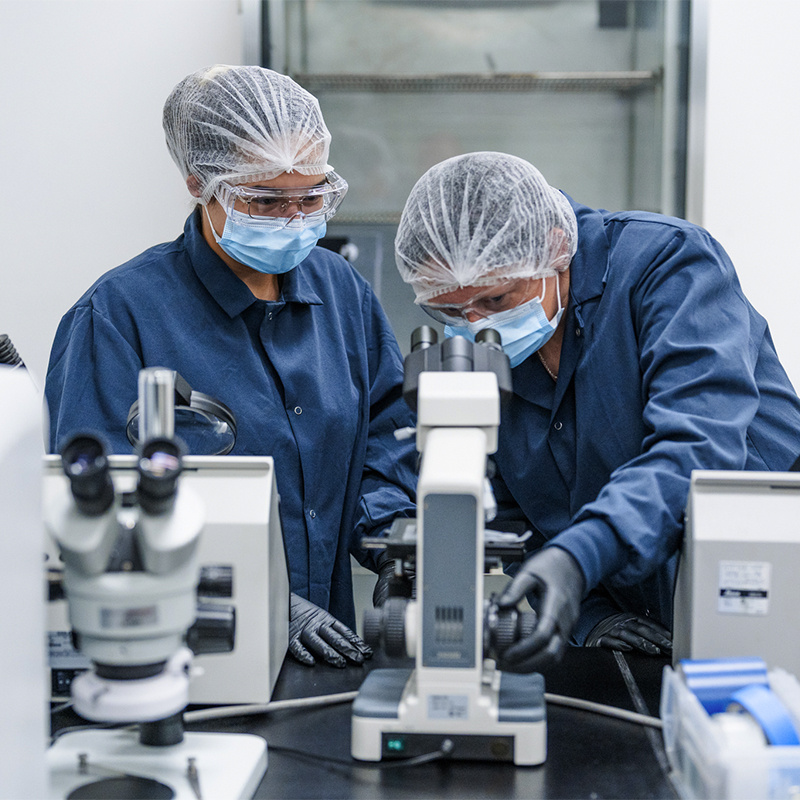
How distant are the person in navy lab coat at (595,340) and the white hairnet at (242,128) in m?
0.24

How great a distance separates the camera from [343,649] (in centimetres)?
127

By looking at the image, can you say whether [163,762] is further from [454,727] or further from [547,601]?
[547,601]

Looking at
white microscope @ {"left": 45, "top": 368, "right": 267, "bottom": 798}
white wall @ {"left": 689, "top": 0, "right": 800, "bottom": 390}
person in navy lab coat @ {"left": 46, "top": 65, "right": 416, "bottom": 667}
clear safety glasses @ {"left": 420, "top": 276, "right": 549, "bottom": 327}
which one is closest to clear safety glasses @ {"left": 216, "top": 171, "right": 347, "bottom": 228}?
person in navy lab coat @ {"left": 46, "top": 65, "right": 416, "bottom": 667}

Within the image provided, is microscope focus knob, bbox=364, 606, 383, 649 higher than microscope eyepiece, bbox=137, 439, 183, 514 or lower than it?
lower

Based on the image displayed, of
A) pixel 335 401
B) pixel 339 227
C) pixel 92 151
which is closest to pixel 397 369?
pixel 335 401

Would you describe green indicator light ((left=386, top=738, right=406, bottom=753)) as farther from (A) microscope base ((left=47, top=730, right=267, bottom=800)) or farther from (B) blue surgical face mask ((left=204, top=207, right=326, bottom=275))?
(B) blue surgical face mask ((left=204, top=207, right=326, bottom=275))

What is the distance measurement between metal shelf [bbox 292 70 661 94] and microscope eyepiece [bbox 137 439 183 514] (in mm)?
2144

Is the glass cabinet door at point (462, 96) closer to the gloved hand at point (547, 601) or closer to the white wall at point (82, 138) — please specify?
the white wall at point (82, 138)

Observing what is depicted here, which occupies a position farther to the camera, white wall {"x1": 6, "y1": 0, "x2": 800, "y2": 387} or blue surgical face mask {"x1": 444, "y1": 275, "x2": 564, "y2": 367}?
white wall {"x1": 6, "y1": 0, "x2": 800, "y2": 387}

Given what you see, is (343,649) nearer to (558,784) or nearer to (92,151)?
(558,784)

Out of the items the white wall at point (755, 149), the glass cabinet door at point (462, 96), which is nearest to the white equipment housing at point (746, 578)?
the white wall at point (755, 149)

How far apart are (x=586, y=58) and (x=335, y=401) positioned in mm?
1712

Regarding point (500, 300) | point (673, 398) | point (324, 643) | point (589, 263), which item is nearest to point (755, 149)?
point (589, 263)

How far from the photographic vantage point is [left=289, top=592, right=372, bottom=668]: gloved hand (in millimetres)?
1266
